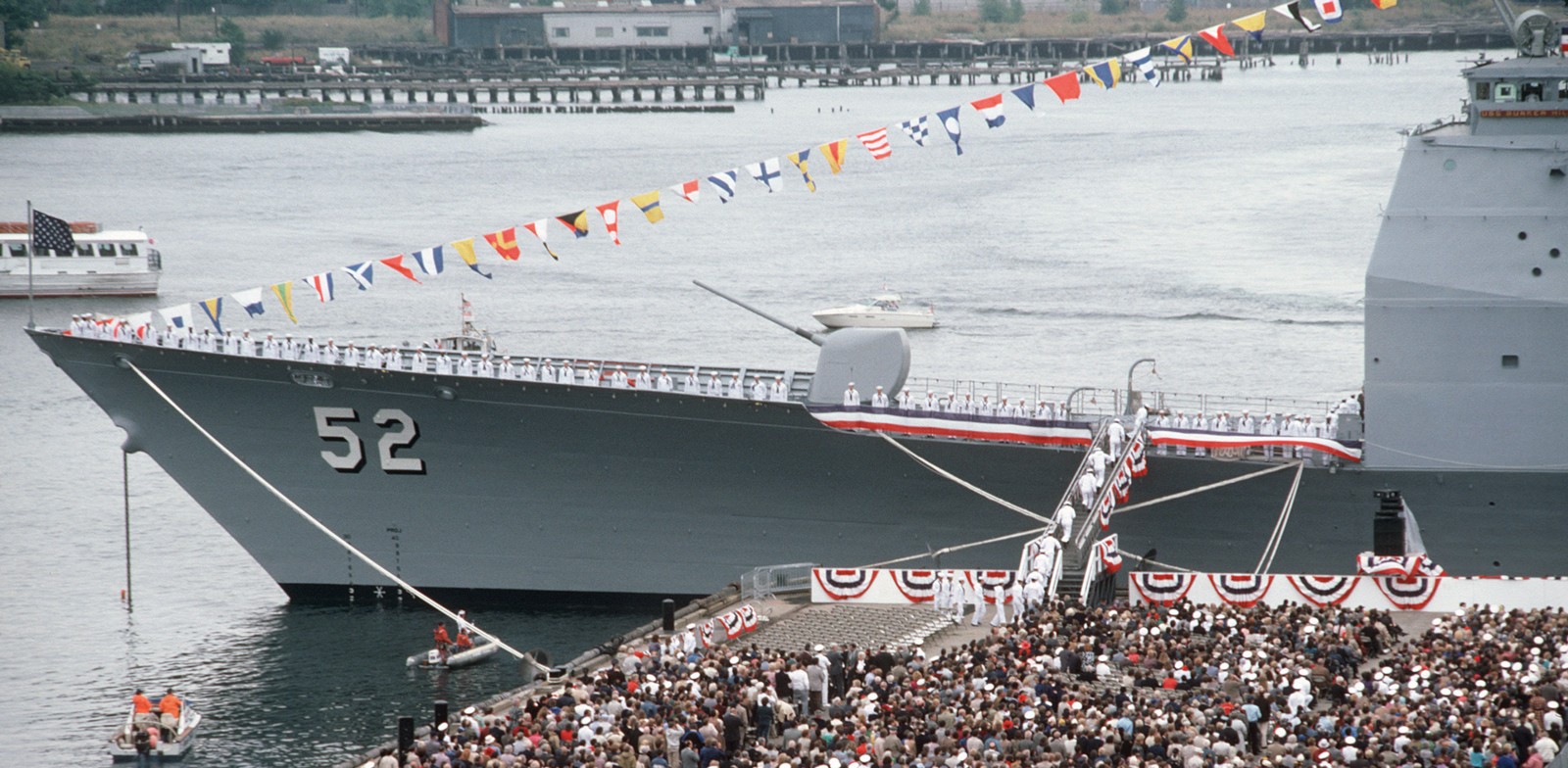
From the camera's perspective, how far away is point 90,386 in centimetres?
3350

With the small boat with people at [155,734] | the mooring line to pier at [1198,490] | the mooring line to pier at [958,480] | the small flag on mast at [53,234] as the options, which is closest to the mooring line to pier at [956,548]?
the mooring line to pier at [958,480]

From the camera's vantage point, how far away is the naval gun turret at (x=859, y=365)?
100 ft

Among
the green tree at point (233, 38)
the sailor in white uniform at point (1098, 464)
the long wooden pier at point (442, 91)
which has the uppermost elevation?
the green tree at point (233, 38)

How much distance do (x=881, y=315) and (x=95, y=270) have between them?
29.9 meters

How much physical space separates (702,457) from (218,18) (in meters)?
158

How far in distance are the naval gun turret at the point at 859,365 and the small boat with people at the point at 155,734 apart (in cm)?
1042

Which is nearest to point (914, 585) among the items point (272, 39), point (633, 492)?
point (633, 492)

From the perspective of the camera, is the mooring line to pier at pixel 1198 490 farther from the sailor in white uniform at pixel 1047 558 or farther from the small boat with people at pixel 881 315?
the small boat with people at pixel 881 315

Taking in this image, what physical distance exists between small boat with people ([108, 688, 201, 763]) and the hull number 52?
19.0 ft

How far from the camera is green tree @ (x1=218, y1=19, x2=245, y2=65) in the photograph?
161500 millimetres

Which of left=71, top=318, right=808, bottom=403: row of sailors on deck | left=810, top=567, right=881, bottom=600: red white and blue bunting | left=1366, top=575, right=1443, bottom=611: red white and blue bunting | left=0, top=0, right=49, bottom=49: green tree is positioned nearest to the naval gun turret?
left=71, top=318, right=808, bottom=403: row of sailors on deck

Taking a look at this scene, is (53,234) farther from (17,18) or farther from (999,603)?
(17,18)

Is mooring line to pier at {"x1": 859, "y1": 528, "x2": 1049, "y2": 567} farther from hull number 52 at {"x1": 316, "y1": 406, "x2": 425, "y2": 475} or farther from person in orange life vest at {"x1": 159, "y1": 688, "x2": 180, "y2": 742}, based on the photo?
person in orange life vest at {"x1": 159, "y1": 688, "x2": 180, "y2": 742}

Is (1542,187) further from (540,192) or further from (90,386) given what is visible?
(540,192)
